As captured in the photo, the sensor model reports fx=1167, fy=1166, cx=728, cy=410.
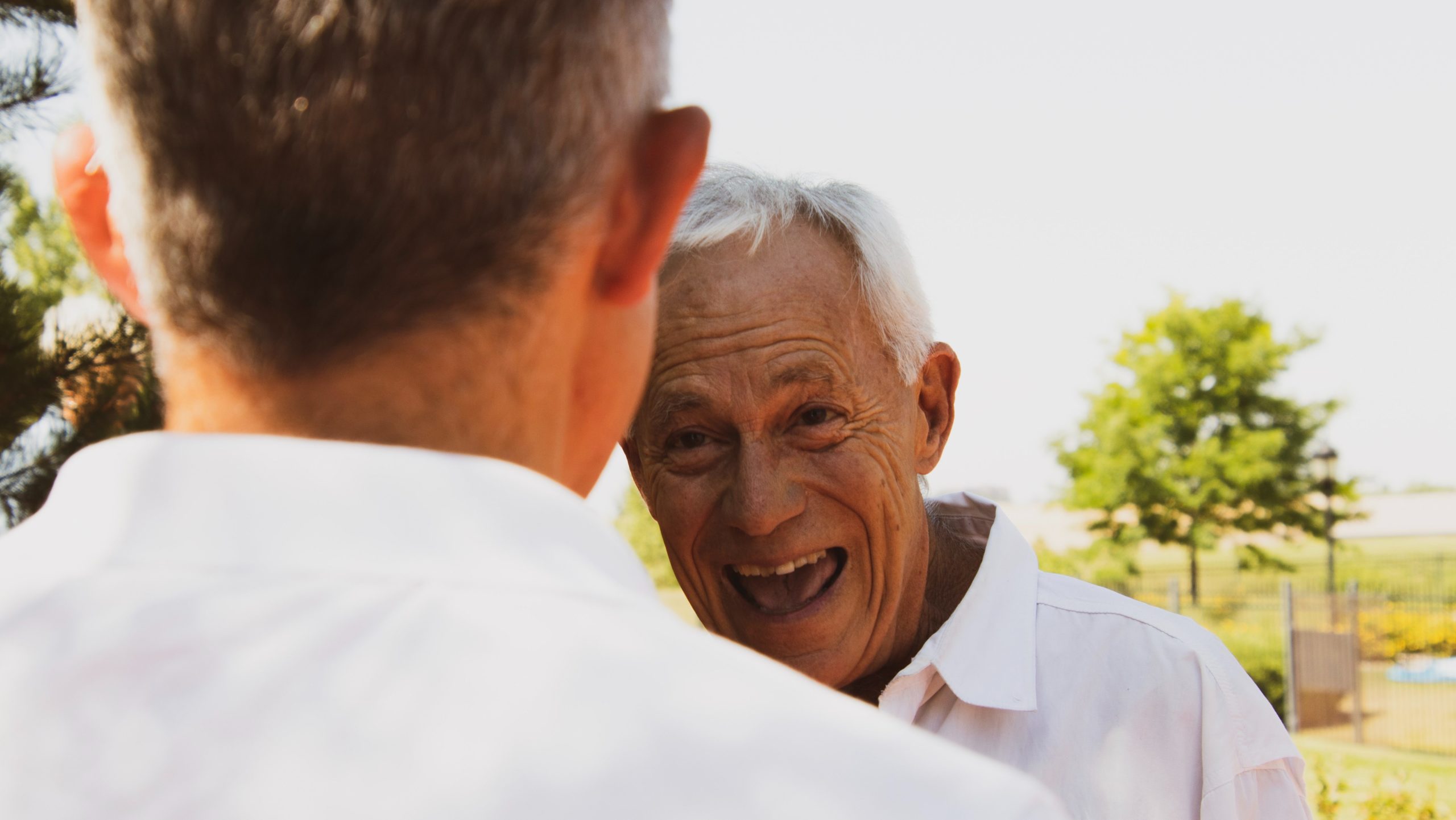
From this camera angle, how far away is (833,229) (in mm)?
2709

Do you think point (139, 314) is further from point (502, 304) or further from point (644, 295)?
point (644, 295)

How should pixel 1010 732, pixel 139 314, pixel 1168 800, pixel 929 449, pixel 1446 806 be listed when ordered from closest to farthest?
pixel 139 314, pixel 1168 800, pixel 1010 732, pixel 929 449, pixel 1446 806

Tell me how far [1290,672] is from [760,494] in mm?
15692

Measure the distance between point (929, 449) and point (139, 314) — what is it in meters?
2.14

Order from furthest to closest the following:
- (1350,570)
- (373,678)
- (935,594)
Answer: (1350,570)
(935,594)
(373,678)

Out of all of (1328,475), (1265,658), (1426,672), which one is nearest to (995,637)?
(1265,658)

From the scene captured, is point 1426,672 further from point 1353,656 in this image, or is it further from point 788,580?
point 788,580

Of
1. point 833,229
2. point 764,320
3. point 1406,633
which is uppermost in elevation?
point 833,229

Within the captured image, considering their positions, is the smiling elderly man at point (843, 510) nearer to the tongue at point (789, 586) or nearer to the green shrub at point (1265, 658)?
the tongue at point (789, 586)

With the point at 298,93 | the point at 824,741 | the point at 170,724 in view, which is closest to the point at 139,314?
the point at 298,93

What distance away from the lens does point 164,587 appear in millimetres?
824

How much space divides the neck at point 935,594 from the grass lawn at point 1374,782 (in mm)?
5717

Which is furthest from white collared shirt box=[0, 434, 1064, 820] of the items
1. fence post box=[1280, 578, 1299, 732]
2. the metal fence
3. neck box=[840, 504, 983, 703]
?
fence post box=[1280, 578, 1299, 732]

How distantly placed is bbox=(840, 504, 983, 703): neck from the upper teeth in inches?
12.8
